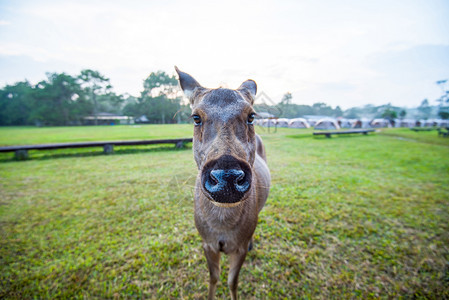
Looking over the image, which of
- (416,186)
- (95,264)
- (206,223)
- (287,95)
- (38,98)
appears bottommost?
(95,264)

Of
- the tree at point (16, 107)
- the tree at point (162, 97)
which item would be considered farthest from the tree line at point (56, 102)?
the tree at point (162, 97)

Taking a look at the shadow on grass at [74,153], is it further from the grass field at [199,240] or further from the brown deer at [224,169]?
the brown deer at [224,169]

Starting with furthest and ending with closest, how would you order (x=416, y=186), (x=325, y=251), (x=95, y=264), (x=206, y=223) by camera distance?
(x=416, y=186) → (x=325, y=251) → (x=95, y=264) → (x=206, y=223)

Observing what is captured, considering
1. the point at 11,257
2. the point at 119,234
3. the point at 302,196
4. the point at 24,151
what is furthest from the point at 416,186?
the point at 24,151

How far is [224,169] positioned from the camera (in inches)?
54.8

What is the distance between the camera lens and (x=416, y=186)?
6117mm

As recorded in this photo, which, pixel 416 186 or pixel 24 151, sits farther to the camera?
pixel 24 151

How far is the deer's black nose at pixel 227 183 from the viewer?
4.54 ft

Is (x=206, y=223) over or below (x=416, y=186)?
over

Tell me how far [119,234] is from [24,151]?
11.5 m

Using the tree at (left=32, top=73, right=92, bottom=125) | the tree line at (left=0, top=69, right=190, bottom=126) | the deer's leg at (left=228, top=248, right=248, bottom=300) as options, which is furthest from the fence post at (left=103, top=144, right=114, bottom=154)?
the tree at (left=32, top=73, right=92, bottom=125)

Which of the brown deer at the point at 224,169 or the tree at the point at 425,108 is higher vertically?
the tree at the point at 425,108

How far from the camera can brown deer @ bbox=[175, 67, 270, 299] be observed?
1.42 m

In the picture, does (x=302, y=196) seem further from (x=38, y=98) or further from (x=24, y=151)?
(x=38, y=98)
